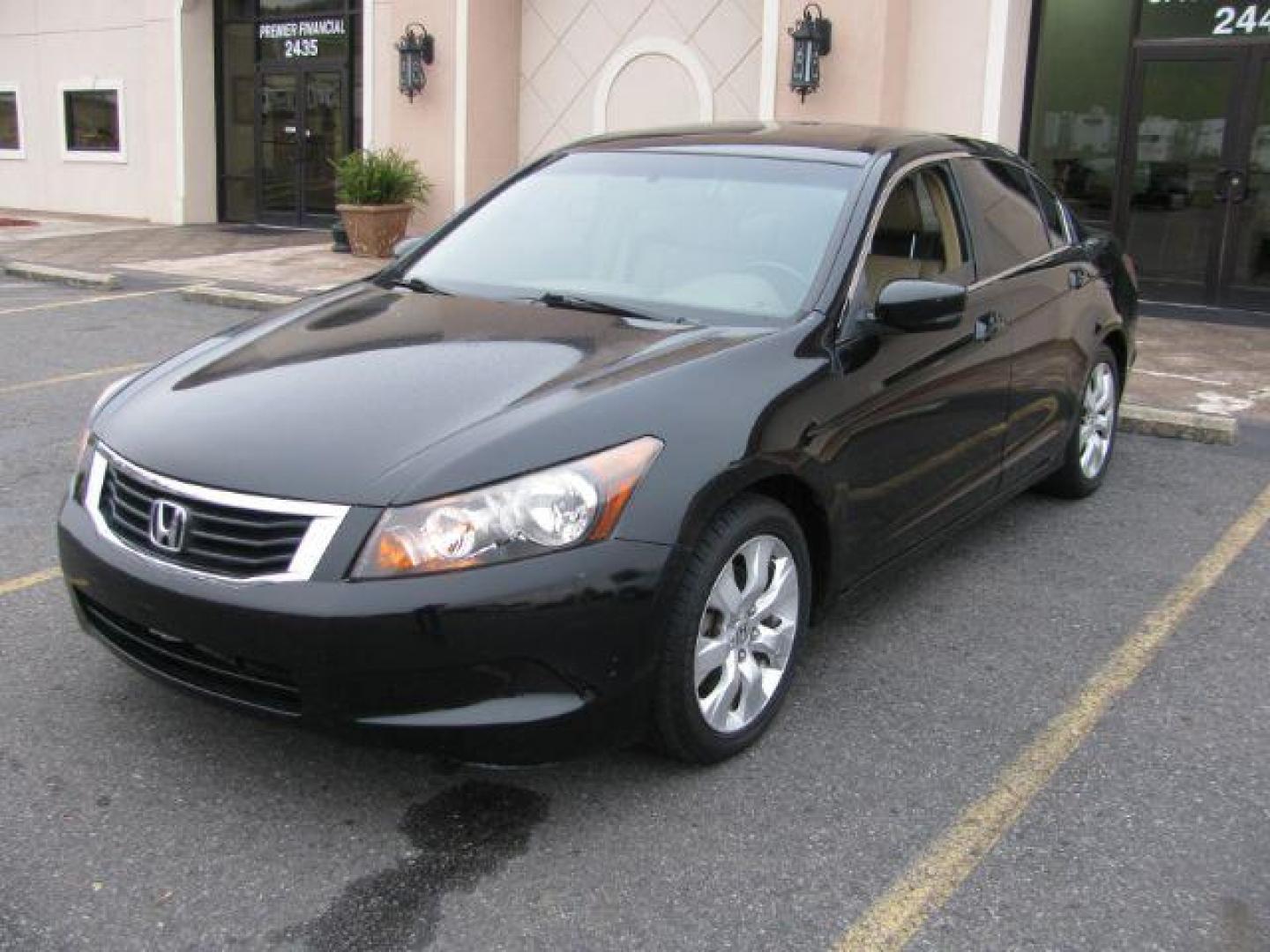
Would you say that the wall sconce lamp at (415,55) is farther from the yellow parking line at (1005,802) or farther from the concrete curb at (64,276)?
the yellow parking line at (1005,802)

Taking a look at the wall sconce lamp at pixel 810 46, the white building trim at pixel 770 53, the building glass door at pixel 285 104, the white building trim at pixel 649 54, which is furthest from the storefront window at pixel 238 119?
the wall sconce lamp at pixel 810 46

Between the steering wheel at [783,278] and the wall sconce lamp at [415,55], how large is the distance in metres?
11.7

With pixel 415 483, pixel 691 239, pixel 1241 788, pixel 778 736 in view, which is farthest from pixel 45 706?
pixel 1241 788

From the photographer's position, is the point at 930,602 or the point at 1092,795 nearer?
the point at 1092,795

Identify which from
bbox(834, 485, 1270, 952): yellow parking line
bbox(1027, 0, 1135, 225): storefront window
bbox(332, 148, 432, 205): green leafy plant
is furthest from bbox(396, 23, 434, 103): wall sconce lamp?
bbox(834, 485, 1270, 952): yellow parking line

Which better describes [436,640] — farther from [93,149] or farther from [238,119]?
[93,149]

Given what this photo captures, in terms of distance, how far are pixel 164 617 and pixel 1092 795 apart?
7.53ft

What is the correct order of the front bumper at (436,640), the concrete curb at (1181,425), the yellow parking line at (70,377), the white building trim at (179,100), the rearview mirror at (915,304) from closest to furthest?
the front bumper at (436,640)
the rearview mirror at (915,304)
the concrete curb at (1181,425)
the yellow parking line at (70,377)
the white building trim at (179,100)

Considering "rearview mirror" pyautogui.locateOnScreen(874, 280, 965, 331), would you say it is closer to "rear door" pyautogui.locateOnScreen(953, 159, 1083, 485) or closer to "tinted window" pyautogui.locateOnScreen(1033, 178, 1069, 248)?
"rear door" pyautogui.locateOnScreen(953, 159, 1083, 485)

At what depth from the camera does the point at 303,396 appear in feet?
10.7

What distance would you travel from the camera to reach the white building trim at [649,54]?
13531 mm

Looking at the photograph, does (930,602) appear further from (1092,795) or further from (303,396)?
(303,396)

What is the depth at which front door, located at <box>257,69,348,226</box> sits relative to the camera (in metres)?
17.6

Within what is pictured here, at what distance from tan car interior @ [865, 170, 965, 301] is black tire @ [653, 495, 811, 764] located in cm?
96
